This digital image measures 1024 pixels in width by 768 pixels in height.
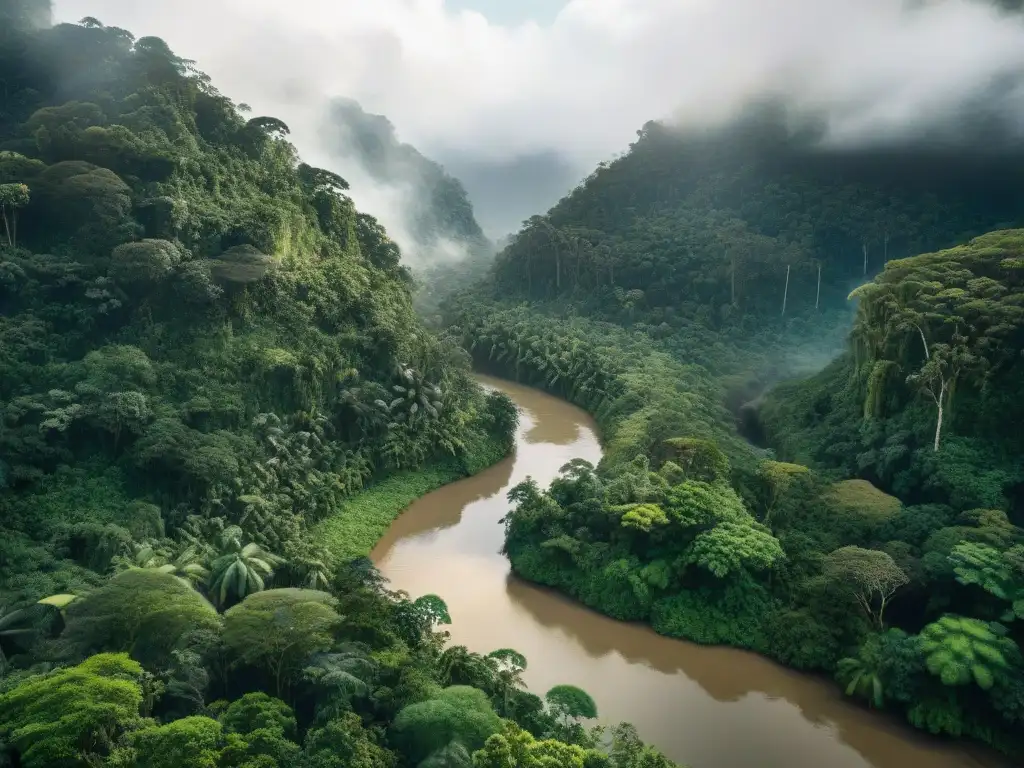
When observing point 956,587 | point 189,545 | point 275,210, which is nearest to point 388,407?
point 275,210

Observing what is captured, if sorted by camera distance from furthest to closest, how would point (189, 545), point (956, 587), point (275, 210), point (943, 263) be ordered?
point (275, 210)
point (943, 263)
point (189, 545)
point (956, 587)

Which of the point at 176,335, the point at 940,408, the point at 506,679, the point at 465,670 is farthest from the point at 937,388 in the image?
the point at 176,335

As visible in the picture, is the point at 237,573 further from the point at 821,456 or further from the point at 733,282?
the point at 733,282

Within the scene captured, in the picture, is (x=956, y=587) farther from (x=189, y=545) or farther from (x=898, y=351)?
(x=189, y=545)

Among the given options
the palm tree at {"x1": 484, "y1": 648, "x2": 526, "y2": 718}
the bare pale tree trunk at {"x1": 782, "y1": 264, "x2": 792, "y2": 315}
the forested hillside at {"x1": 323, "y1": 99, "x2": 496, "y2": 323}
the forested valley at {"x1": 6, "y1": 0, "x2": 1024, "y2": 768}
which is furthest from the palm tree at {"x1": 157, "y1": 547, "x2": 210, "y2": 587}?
the forested hillside at {"x1": 323, "y1": 99, "x2": 496, "y2": 323}

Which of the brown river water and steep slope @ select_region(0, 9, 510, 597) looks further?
steep slope @ select_region(0, 9, 510, 597)

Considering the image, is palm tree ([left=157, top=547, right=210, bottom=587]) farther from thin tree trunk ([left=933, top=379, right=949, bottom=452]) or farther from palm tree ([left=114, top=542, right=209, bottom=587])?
thin tree trunk ([left=933, top=379, right=949, bottom=452])
